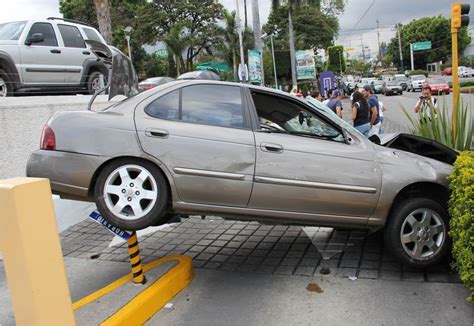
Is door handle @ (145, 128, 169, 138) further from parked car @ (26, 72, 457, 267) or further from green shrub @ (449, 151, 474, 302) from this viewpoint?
green shrub @ (449, 151, 474, 302)

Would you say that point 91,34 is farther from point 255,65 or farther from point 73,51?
point 255,65

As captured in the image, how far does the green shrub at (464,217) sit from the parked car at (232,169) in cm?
33

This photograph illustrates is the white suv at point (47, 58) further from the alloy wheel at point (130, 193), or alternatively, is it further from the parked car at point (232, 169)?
the alloy wheel at point (130, 193)

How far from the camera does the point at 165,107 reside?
4133mm

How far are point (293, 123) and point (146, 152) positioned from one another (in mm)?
1494

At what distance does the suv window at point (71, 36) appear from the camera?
9320mm

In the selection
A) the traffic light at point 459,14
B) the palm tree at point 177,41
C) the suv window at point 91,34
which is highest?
the palm tree at point 177,41

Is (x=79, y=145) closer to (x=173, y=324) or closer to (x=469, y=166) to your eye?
(x=173, y=324)

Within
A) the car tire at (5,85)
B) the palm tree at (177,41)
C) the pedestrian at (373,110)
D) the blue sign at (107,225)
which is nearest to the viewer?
the blue sign at (107,225)

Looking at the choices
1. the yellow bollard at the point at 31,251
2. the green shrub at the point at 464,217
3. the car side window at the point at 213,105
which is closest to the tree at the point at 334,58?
the car side window at the point at 213,105

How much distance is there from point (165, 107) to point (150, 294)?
5.31ft

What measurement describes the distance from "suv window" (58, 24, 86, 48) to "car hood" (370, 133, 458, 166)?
6.82 m

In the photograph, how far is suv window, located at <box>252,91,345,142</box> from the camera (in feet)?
14.1

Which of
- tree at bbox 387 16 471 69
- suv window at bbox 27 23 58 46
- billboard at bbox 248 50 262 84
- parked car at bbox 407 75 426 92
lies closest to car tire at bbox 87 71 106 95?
suv window at bbox 27 23 58 46
